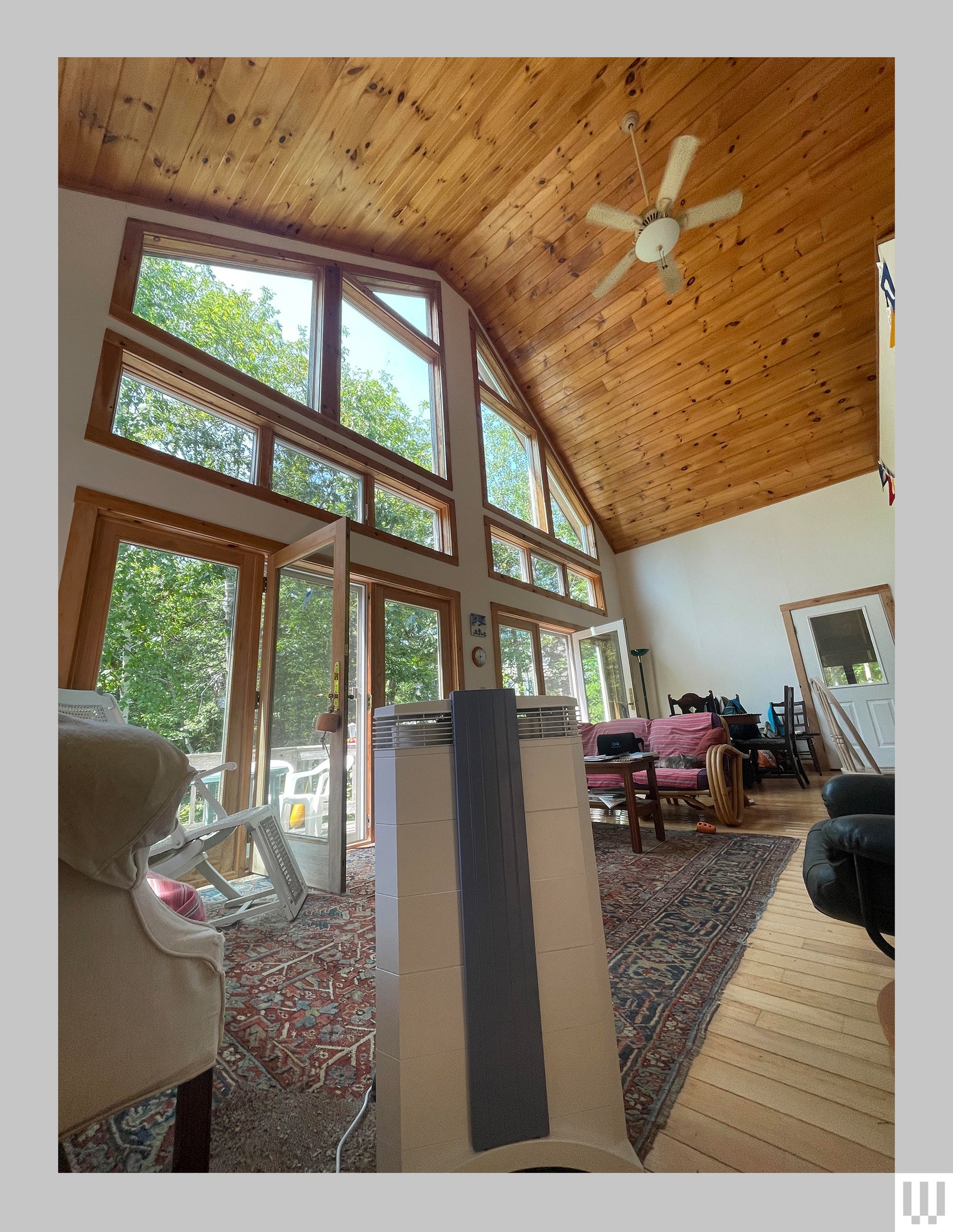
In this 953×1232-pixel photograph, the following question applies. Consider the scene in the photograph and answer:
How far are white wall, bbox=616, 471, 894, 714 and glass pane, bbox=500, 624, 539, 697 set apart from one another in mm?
2519

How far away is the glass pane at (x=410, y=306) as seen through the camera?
204 inches

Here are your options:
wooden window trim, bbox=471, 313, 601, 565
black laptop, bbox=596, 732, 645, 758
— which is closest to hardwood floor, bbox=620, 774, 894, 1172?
black laptop, bbox=596, 732, 645, 758

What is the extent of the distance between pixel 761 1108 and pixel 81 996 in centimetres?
130

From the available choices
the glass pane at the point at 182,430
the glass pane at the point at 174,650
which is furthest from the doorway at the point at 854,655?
the glass pane at the point at 182,430

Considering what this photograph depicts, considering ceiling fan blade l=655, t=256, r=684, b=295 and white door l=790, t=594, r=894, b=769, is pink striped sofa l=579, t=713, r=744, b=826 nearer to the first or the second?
white door l=790, t=594, r=894, b=769

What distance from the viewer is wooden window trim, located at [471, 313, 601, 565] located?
592 centimetres

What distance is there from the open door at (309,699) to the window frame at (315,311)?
4.63 feet

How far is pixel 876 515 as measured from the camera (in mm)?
5891

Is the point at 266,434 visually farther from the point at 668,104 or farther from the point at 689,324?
the point at 689,324

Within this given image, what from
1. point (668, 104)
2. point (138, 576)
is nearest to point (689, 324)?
point (668, 104)

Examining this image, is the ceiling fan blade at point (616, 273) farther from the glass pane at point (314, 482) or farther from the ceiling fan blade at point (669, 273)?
the glass pane at point (314, 482)

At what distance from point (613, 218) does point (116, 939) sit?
13.8 feet

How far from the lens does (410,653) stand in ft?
14.7

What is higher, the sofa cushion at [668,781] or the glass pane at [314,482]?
the glass pane at [314,482]
